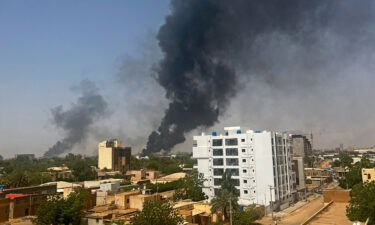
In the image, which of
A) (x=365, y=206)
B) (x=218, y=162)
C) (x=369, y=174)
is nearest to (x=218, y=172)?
(x=218, y=162)

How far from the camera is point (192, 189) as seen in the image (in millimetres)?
70812

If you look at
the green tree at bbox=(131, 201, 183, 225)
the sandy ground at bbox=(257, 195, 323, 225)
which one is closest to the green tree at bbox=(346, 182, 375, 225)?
the sandy ground at bbox=(257, 195, 323, 225)

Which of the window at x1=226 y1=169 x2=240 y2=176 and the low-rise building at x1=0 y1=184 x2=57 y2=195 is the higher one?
the window at x1=226 y1=169 x2=240 y2=176

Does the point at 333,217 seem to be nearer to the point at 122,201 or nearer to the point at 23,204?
the point at 122,201

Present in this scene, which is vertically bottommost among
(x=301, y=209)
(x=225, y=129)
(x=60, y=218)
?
(x=301, y=209)

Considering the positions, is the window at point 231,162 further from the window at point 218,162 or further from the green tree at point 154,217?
the green tree at point 154,217

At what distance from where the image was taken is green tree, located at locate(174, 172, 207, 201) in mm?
70581

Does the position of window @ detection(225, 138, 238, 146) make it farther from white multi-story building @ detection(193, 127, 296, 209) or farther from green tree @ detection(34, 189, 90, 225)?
green tree @ detection(34, 189, 90, 225)

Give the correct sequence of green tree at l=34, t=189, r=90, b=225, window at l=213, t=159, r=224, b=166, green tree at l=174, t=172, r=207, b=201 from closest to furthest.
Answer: green tree at l=34, t=189, r=90, b=225
green tree at l=174, t=172, r=207, b=201
window at l=213, t=159, r=224, b=166

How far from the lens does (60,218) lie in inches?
1769

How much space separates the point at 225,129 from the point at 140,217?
4596cm

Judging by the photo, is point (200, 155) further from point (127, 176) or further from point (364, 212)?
point (127, 176)

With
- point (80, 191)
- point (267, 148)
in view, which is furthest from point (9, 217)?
point (267, 148)

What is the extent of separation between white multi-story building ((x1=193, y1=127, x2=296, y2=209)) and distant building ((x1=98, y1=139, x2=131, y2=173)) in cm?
10668
